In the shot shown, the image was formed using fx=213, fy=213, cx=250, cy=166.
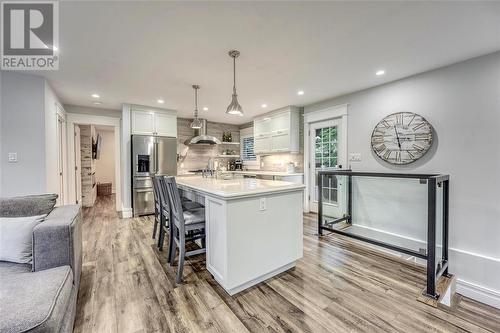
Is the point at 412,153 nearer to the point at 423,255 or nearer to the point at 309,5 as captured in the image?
the point at 423,255

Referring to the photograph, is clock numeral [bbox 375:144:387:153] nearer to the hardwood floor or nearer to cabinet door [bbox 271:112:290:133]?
the hardwood floor

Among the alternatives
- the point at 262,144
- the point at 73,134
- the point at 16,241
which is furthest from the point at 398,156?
the point at 73,134

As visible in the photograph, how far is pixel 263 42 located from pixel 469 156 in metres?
2.75

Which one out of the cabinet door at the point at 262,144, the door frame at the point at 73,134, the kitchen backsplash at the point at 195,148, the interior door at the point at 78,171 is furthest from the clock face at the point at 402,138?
the interior door at the point at 78,171

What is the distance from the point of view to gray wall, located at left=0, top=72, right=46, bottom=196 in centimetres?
284

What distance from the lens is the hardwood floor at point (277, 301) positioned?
64.1 inches

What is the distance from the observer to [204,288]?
6.79ft

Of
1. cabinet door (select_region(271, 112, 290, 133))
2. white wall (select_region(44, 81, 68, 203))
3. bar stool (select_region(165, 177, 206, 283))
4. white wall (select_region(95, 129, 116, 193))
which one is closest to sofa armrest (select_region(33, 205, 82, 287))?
bar stool (select_region(165, 177, 206, 283))

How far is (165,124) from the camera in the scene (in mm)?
5020

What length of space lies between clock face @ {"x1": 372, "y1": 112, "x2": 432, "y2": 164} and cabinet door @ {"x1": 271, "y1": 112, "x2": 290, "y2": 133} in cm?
190

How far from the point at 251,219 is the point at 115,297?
1.41 metres

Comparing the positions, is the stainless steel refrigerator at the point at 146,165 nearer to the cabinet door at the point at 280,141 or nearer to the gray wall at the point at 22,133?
the gray wall at the point at 22,133

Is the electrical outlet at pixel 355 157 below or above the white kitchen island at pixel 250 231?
above

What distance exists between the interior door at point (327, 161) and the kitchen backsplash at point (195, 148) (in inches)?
119
